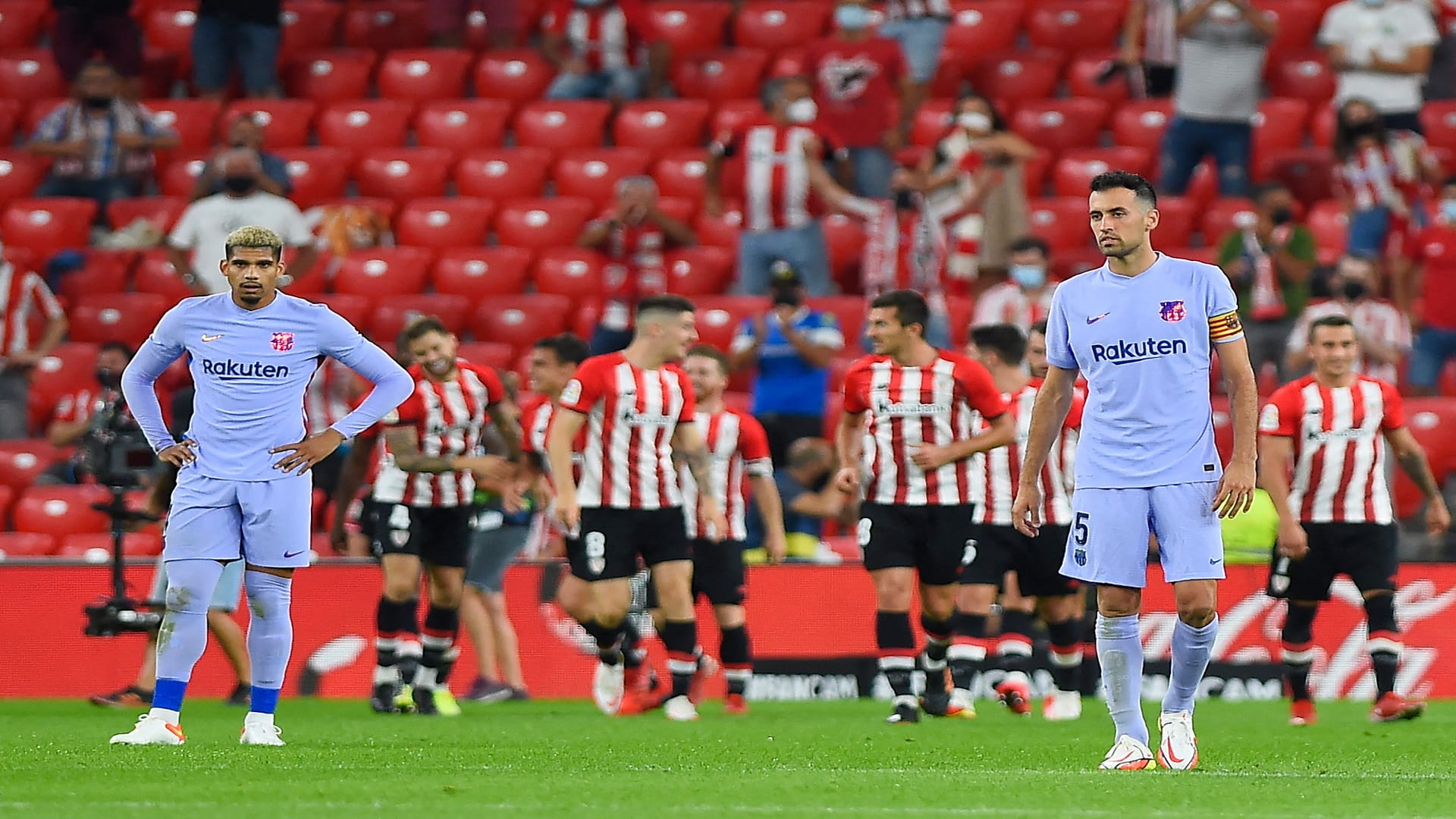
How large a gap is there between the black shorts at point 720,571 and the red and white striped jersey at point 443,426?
1316 mm

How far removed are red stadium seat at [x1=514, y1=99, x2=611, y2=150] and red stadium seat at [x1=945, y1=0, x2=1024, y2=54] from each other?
326 cm

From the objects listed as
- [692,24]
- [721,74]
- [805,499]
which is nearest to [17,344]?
[721,74]

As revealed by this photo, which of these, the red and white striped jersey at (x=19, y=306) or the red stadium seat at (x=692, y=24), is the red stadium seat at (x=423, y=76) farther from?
the red and white striped jersey at (x=19, y=306)

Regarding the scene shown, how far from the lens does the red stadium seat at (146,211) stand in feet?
62.4

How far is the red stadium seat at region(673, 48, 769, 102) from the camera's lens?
1989 cm

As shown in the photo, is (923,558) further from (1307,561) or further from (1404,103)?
(1404,103)

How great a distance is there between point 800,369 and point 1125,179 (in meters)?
8.12

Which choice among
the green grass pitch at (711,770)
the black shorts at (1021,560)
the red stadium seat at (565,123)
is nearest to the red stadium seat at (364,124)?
the red stadium seat at (565,123)

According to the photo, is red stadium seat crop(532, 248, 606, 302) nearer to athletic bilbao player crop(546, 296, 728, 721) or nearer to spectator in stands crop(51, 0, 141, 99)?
spectator in stands crop(51, 0, 141, 99)

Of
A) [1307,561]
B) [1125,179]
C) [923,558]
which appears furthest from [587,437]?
[1125,179]

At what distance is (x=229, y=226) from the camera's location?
1712cm

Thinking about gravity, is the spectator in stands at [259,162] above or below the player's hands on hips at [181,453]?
above

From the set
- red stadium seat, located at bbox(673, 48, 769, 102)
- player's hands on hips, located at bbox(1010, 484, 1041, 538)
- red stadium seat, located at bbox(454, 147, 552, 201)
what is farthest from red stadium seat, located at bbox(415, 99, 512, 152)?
player's hands on hips, located at bbox(1010, 484, 1041, 538)

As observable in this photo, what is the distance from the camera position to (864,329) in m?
16.8
